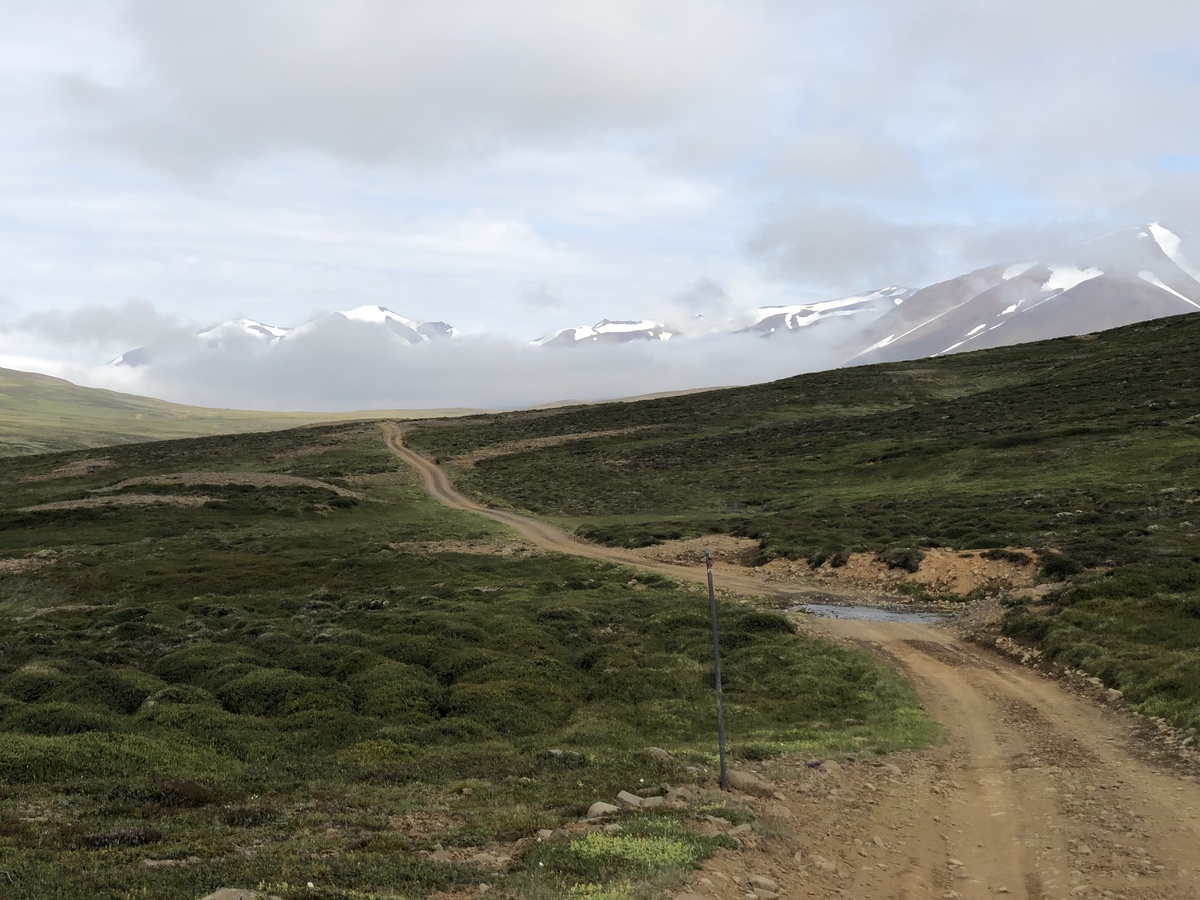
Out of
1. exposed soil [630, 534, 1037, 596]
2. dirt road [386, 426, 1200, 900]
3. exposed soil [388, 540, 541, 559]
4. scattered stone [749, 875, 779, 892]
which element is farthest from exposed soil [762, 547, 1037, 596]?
scattered stone [749, 875, 779, 892]

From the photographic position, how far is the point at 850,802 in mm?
14852

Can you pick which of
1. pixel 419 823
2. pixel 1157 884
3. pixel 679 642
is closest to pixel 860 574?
pixel 679 642

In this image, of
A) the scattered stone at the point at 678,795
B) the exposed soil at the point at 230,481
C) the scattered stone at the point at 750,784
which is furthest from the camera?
the exposed soil at the point at 230,481

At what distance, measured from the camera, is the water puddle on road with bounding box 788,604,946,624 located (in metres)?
31.5

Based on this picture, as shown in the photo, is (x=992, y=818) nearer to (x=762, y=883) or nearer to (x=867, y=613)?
(x=762, y=883)

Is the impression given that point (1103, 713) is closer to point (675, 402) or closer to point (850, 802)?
point (850, 802)

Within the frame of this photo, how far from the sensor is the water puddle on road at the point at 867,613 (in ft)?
103

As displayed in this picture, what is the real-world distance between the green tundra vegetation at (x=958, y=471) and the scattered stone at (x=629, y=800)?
12.6 meters

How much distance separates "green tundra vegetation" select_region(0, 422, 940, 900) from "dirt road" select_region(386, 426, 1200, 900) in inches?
51.4

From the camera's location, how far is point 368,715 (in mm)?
19359

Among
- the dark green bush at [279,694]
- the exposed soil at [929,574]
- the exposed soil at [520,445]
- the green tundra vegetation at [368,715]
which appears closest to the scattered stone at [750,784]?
the green tundra vegetation at [368,715]

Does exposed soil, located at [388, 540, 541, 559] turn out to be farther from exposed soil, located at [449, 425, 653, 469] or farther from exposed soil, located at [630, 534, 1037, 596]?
exposed soil, located at [449, 425, 653, 469]

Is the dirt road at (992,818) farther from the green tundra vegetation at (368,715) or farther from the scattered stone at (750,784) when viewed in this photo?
the green tundra vegetation at (368,715)

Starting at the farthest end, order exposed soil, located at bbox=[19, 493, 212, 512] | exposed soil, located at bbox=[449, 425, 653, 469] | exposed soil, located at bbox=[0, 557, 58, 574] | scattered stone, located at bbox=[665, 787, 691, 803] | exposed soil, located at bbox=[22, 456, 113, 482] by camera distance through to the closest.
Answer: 1. exposed soil, located at bbox=[449, 425, 653, 469]
2. exposed soil, located at bbox=[22, 456, 113, 482]
3. exposed soil, located at bbox=[19, 493, 212, 512]
4. exposed soil, located at bbox=[0, 557, 58, 574]
5. scattered stone, located at bbox=[665, 787, 691, 803]
